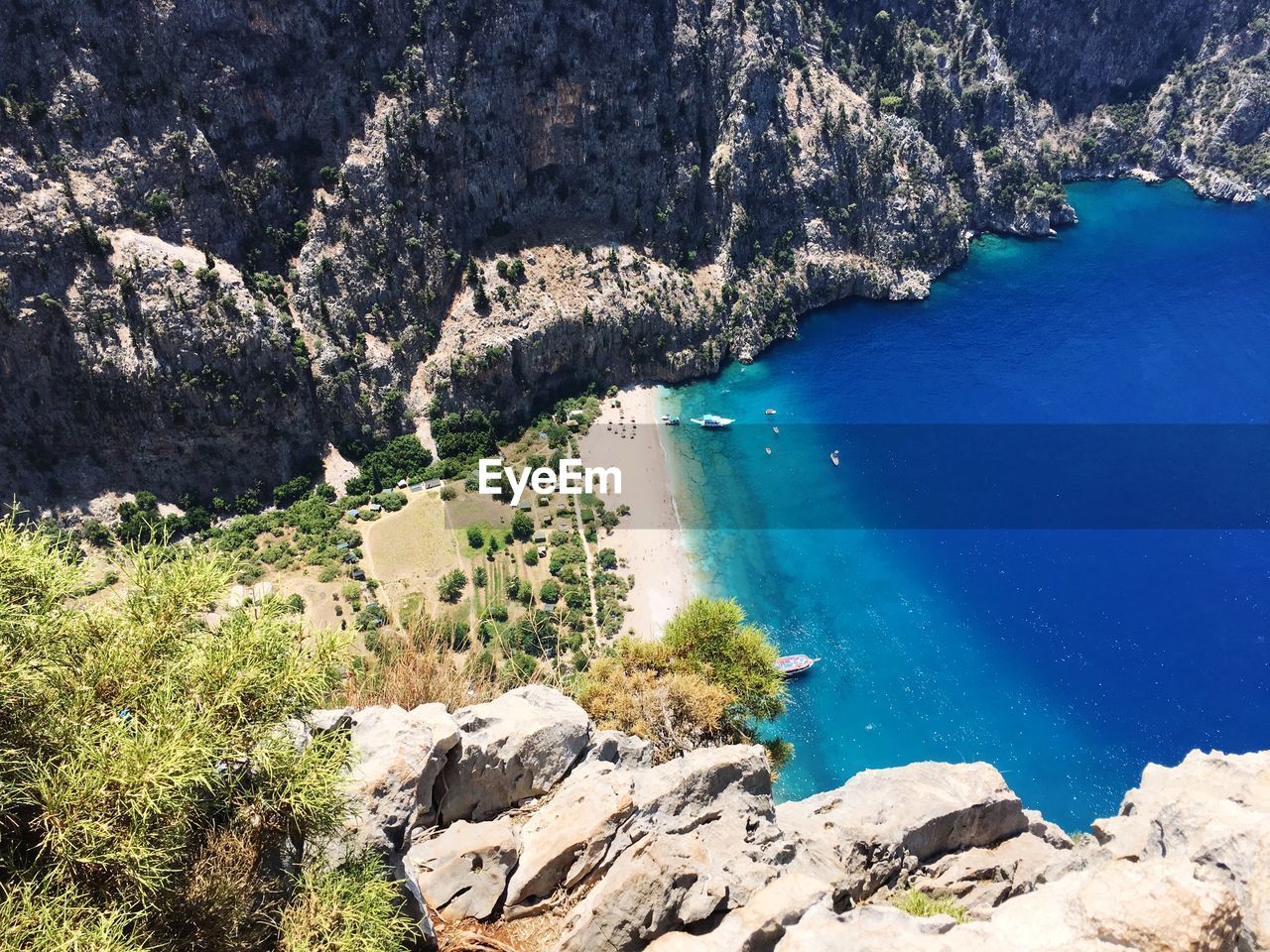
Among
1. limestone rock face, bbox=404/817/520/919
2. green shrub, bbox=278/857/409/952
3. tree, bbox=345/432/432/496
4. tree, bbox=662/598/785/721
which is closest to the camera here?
green shrub, bbox=278/857/409/952

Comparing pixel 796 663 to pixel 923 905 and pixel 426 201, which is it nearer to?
pixel 923 905

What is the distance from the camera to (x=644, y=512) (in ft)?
285

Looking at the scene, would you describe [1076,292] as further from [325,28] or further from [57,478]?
[57,478]

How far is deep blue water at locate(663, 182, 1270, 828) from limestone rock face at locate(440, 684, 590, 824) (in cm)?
4203

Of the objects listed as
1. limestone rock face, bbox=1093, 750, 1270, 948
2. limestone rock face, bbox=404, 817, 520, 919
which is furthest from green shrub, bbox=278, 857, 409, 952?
limestone rock face, bbox=1093, 750, 1270, 948

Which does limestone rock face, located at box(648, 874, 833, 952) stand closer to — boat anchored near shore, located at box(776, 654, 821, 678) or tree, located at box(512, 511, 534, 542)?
boat anchored near shore, located at box(776, 654, 821, 678)

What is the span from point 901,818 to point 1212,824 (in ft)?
33.3

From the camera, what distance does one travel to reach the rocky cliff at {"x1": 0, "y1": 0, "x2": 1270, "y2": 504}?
76438 mm

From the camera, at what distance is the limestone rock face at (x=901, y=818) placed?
84.6 feet

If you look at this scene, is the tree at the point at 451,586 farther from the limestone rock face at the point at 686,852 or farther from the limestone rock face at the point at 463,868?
the limestone rock face at the point at 463,868

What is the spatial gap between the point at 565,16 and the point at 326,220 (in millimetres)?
37934

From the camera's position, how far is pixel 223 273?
82.9 m

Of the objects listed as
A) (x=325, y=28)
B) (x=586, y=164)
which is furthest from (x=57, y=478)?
(x=586, y=164)

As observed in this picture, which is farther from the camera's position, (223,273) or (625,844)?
(223,273)
